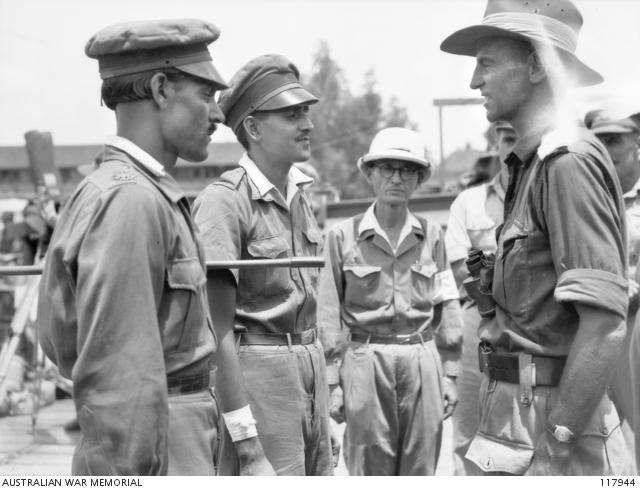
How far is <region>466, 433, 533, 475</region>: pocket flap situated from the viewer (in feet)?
9.83

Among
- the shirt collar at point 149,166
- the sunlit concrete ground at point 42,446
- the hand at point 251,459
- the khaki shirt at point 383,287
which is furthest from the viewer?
the sunlit concrete ground at point 42,446

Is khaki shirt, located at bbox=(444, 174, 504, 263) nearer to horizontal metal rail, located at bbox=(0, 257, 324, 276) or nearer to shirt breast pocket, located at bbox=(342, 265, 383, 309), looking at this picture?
shirt breast pocket, located at bbox=(342, 265, 383, 309)

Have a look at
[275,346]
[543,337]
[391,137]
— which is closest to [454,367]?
[391,137]

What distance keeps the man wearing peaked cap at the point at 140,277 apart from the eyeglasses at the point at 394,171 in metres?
2.90

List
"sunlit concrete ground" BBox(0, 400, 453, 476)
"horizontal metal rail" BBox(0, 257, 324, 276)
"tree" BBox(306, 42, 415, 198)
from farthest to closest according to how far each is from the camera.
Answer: "tree" BBox(306, 42, 415, 198) → "sunlit concrete ground" BBox(0, 400, 453, 476) → "horizontal metal rail" BBox(0, 257, 324, 276)

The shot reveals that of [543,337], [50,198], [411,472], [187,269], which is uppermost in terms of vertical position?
[187,269]

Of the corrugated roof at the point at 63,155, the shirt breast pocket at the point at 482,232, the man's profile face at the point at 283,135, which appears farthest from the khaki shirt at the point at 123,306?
the corrugated roof at the point at 63,155

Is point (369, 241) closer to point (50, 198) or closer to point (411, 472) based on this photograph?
point (411, 472)

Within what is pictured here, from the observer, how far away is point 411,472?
210 inches

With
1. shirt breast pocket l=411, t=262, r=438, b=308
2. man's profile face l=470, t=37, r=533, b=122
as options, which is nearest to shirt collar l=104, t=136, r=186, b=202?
man's profile face l=470, t=37, r=533, b=122

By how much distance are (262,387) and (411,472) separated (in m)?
1.72

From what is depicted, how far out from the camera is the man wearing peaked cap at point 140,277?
234 centimetres

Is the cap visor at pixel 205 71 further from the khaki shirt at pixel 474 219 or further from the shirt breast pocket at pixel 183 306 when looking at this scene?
the khaki shirt at pixel 474 219

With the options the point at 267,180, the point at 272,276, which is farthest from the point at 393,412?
the point at 267,180
